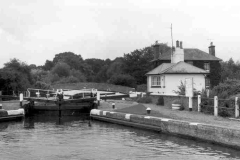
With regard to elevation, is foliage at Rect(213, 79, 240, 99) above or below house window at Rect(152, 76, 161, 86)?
below

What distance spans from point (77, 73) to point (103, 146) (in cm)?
7406

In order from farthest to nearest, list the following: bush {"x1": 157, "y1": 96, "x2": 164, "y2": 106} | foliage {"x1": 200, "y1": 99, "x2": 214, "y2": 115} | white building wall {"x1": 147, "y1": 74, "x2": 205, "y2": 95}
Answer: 1. white building wall {"x1": 147, "y1": 74, "x2": 205, "y2": 95}
2. bush {"x1": 157, "y1": 96, "x2": 164, "y2": 106}
3. foliage {"x1": 200, "y1": 99, "x2": 214, "y2": 115}

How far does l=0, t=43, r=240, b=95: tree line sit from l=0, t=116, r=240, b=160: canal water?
16553mm

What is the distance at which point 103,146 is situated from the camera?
13.8 meters

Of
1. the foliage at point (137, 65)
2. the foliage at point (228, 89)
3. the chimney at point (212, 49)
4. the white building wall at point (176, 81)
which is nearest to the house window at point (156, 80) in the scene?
the white building wall at point (176, 81)

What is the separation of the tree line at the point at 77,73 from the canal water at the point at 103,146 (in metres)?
16.6

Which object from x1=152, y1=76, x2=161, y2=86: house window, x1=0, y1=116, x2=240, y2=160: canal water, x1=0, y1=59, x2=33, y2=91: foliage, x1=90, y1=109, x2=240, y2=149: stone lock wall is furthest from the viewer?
x1=152, y1=76, x2=161, y2=86: house window

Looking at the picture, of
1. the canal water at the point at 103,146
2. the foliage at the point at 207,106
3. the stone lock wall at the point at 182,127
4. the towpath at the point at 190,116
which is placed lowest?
the canal water at the point at 103,146

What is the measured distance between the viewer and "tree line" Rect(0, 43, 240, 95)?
127ft

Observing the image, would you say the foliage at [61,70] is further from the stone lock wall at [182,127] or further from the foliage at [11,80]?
the stone lock wall at [182,127]

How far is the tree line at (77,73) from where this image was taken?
38741 mm

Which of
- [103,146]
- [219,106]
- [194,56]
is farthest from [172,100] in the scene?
[194,56]

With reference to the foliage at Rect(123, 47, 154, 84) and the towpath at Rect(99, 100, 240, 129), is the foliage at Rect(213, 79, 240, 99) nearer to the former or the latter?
the towpath at Rect(99, 100, 240, 129)

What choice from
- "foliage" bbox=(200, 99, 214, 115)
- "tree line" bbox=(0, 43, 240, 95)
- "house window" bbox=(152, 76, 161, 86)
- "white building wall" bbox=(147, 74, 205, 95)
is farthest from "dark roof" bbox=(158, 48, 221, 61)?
"foliage" bbox=(200, 99, 214, 115)
